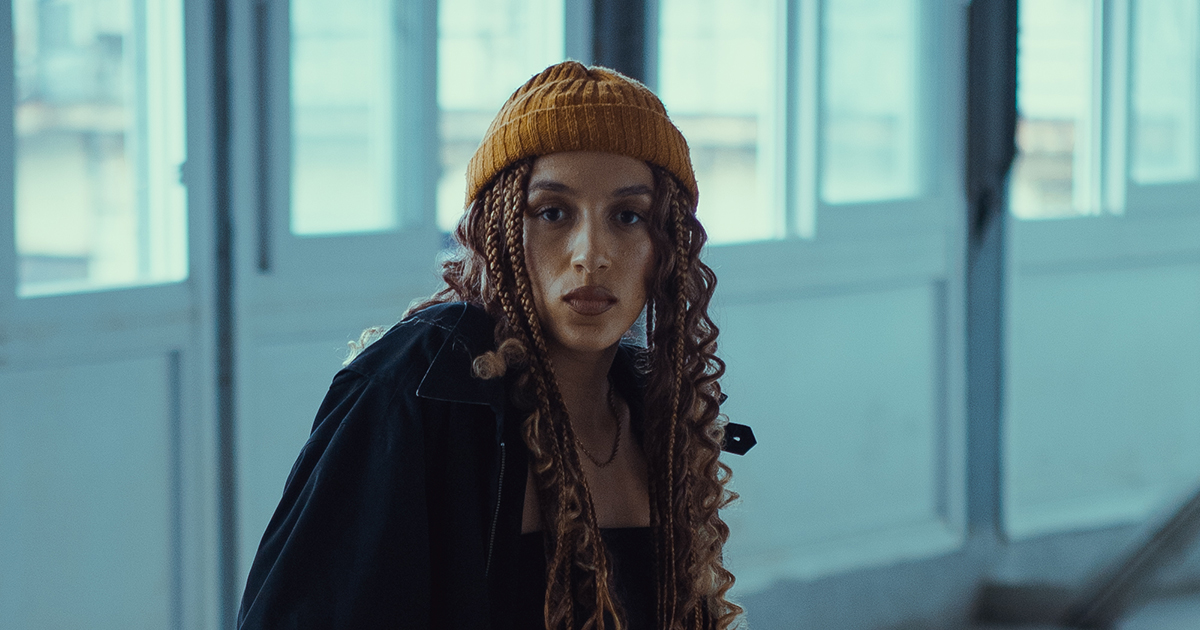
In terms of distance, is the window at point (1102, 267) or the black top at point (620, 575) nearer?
the black top at point (620, 575)

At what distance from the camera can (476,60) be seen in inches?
126

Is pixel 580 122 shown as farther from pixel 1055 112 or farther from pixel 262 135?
pixel 1055 112

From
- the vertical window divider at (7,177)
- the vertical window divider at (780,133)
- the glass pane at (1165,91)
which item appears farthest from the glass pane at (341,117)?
the glass pane at (1165,91)

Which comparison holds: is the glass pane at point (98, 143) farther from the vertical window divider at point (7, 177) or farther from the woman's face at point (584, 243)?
the woman's face at point (584, 243)

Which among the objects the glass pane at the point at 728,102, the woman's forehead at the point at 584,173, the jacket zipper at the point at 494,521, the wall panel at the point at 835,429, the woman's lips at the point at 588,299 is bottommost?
the wall panel at the point at 835,429

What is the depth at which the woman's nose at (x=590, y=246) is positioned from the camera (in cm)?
125

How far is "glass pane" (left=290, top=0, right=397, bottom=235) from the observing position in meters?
2.88

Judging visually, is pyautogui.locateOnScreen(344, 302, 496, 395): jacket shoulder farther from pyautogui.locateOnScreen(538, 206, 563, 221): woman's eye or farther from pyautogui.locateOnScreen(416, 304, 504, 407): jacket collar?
pyautogui.locateOnScreen(538, 206, 563, 221): woman's eye

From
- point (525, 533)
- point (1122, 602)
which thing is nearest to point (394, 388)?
point (525, 533)

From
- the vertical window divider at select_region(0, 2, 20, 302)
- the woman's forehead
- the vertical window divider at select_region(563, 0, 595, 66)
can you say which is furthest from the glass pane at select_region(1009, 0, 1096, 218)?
the woman's forehead

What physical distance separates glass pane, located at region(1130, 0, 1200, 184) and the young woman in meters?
3.82

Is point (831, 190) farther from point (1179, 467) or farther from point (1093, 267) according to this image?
point (1179, 467)

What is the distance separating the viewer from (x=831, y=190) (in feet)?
13.1

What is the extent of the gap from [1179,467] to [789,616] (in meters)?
1.94
